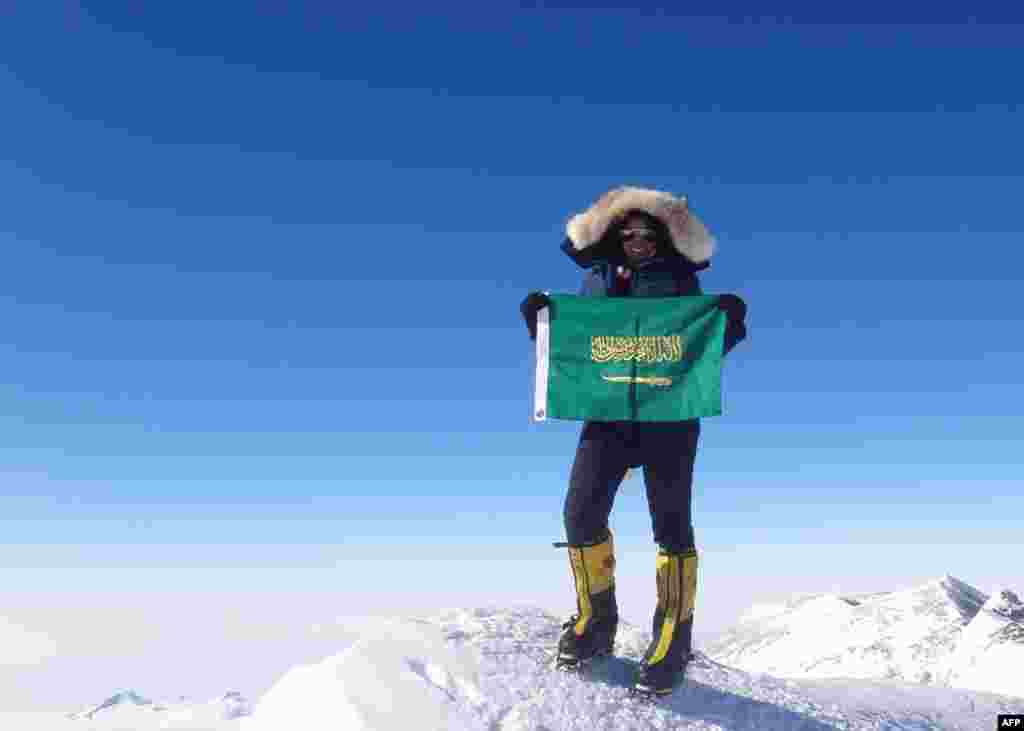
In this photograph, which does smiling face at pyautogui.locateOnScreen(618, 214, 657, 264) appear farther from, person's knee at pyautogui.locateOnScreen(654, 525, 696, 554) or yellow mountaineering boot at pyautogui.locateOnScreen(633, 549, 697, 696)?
yellow mountaineering boot at pyautogui.locateOnScreen(633, 549, 697, 696)

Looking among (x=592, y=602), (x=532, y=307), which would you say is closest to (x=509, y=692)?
(x=592, y=602)

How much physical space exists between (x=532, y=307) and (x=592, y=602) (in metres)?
2.76

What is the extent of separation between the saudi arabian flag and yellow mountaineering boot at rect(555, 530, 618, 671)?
1206 mm

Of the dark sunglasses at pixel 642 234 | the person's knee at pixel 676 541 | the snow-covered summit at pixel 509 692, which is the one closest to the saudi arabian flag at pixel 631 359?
the dark sunglasses at pixel 642 234

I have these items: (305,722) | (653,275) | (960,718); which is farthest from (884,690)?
(305,722)

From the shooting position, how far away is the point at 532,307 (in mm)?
7547

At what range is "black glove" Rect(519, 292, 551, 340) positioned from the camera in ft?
24.6

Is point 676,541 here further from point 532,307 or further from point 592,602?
point 532,307

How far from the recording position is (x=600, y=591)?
699 centimetres

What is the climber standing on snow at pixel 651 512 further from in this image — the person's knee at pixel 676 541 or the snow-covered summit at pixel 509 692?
the snow-covered summit at pixel 509 692

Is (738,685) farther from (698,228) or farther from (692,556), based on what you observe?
(698,228)

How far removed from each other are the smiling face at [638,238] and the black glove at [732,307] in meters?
0.84

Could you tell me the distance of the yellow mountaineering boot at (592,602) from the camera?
6.88 metres

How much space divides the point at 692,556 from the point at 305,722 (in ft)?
11.6
